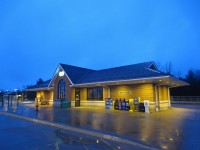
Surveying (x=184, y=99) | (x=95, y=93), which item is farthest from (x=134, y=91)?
(x=184, y=99)

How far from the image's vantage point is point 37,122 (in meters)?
13.3

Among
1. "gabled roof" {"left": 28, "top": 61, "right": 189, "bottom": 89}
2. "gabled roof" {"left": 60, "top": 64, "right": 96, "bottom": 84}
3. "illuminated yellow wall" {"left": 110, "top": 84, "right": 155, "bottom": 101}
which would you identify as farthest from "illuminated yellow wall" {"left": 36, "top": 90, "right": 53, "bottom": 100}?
"illuminated yellow wall" {"left": 110, "top": 84, "right": 155, "bottom": 101}

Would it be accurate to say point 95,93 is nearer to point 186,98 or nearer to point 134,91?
point 134,91

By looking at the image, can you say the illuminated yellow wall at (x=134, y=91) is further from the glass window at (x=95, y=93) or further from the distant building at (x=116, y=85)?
the glass window at (x=95, y=93)

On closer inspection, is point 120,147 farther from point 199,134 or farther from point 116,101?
point 116,101

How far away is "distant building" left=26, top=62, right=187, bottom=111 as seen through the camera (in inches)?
778

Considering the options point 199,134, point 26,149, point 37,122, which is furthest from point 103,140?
point 37,122

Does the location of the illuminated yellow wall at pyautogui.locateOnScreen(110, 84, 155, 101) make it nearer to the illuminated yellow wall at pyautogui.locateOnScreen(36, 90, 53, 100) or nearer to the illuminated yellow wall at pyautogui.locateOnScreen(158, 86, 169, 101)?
the illuminated yellow wall at pyautogui.locateOnScreen(158, 86, 169, 101)

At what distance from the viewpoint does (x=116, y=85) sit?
23.3m

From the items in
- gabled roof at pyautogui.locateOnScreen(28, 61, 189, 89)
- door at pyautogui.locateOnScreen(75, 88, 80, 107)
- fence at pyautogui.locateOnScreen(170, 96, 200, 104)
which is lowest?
fence at pyautogui.locateOnScreen(170, 96, 200, 104)

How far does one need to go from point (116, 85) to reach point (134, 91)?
8.69 feet

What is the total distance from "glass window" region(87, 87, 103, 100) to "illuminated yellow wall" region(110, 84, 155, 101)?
2076 mm

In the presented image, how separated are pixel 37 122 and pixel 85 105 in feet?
45.0

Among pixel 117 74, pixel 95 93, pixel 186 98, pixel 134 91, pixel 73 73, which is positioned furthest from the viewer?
pixel 186 98
